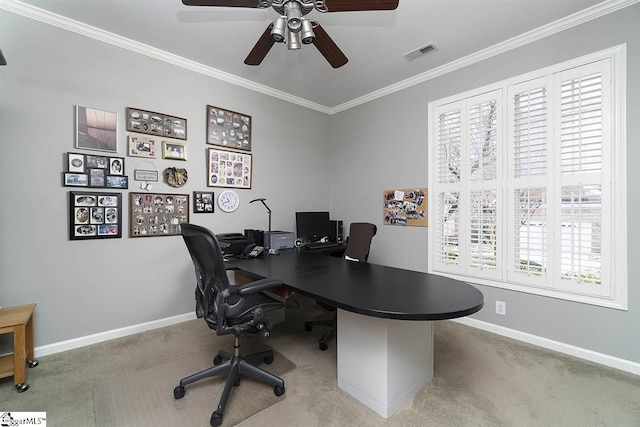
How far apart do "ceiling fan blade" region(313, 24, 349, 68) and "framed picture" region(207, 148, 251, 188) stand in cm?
171

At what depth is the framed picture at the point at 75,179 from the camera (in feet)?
7.62

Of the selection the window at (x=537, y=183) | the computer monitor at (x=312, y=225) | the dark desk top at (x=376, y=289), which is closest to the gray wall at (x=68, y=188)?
the computer monitor at (x=312, y=225)

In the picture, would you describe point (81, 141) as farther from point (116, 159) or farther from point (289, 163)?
point (289, 163)

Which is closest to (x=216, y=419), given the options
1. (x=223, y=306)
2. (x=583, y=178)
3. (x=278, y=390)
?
(x=278, y=390)

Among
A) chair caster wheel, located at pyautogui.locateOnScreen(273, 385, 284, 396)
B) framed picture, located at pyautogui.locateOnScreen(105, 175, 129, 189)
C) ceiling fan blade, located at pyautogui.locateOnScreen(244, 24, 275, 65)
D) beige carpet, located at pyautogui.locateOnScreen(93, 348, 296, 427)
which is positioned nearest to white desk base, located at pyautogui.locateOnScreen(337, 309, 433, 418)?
chair caster wheel, located at pyautogui.locateOnScreen(273, 385, 284, 396)

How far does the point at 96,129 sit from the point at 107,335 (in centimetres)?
188

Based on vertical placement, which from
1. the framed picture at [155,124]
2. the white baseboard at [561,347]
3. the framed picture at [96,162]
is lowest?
the white baseboard at [561,347]

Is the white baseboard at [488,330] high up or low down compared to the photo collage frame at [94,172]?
down

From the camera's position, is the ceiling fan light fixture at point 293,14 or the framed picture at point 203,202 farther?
the framed picture at point 203,202

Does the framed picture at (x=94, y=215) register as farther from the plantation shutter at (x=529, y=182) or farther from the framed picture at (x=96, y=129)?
the plantation shutter at (x=529, y=182)

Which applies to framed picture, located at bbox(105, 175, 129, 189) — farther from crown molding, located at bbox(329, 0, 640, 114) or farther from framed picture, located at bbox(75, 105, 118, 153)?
crown molding, located at bbox(329, 0, 640, 114)

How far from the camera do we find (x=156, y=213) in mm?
2793

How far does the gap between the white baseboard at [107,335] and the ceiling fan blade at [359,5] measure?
311 centimetres

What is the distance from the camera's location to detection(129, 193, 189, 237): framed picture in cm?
267
